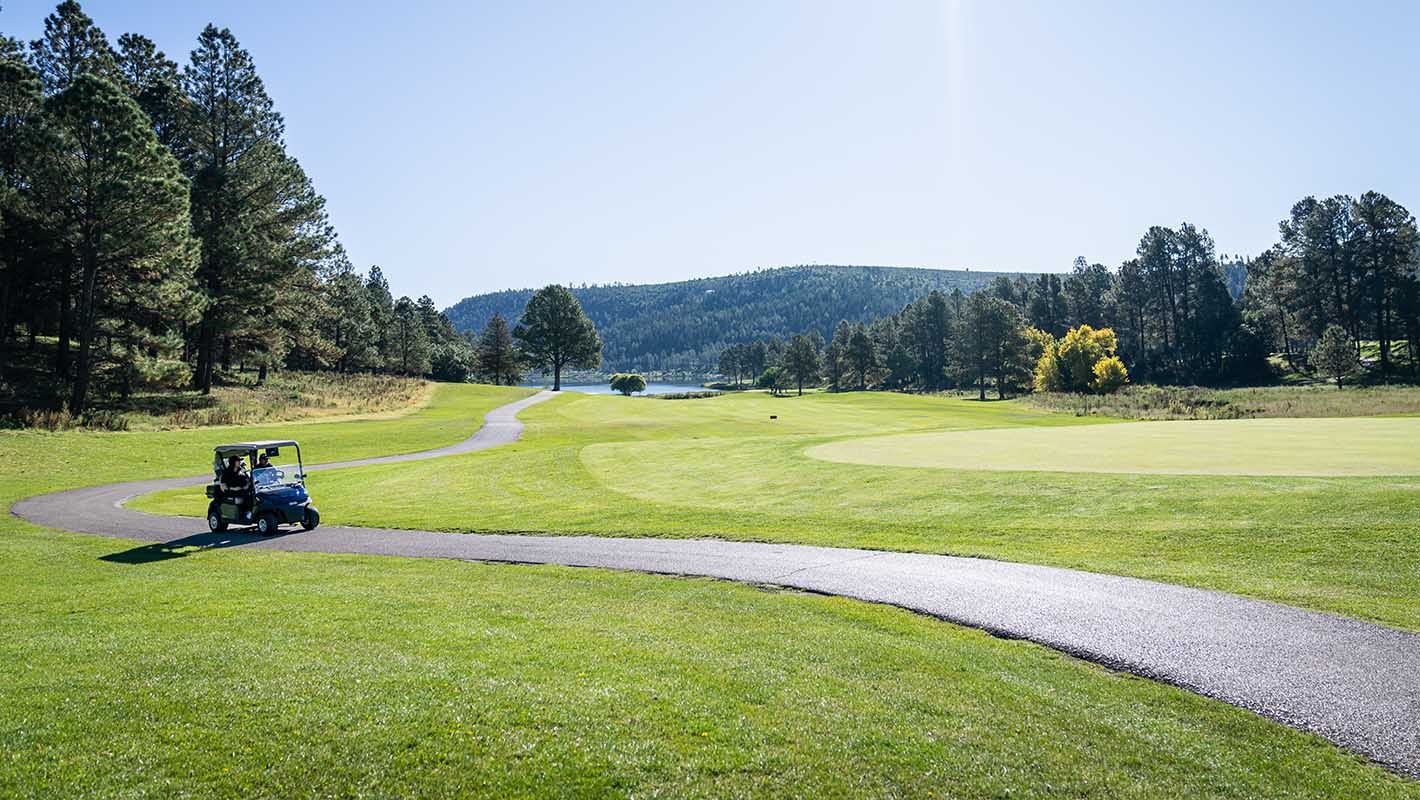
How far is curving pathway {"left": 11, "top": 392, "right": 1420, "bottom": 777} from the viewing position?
7.27 m

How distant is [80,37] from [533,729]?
57.5 m

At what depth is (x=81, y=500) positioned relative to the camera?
24766mm

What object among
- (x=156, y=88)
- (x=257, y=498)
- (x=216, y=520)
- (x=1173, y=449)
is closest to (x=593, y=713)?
(x=257, y=498)

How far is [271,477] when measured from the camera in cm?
2092

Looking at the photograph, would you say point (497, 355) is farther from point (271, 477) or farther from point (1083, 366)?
point (271, 477)

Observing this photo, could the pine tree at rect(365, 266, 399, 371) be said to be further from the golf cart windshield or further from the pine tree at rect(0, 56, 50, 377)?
the golf cart windshield

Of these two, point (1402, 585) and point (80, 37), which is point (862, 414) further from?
point (80, 37)

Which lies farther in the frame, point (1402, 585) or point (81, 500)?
point (81, 500)

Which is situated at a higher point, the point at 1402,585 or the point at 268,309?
the point at 268,309

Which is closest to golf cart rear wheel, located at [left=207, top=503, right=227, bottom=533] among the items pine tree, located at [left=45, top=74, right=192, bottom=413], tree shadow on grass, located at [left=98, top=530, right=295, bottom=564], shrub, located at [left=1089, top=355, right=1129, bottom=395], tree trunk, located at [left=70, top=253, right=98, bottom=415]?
tree shadow on grass, located at [left=98, top=530, right=295, bottom=564]

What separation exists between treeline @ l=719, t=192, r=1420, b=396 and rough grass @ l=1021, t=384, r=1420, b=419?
11089mm

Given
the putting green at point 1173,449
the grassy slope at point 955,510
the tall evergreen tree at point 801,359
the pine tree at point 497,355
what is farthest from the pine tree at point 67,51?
the tall evergreen tree at point 801,359

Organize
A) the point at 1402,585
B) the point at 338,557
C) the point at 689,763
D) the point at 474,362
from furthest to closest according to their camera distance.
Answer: the point at 474,362 < the point at 338,557 < the point at 1402,585 < the point at 689,763

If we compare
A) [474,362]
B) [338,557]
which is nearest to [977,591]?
[338,557]
